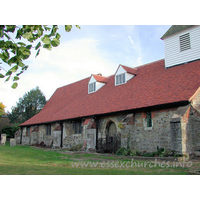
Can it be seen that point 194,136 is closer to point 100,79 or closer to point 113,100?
point 113,100

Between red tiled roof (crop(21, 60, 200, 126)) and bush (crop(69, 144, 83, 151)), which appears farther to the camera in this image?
bush (crop(69, 144, 83, 151))

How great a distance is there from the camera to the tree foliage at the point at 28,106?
37375mm

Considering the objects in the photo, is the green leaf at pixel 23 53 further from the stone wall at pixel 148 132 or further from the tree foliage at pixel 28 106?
the tree foliage at pixel 28 106

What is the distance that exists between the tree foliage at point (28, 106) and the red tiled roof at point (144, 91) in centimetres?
1362

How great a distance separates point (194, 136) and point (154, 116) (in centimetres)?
270

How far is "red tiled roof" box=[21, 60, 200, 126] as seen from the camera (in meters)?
13.4

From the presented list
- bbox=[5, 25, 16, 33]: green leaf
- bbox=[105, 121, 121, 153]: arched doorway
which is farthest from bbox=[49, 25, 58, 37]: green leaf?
bbox=[105, 121, 121, 153]: arched doorway

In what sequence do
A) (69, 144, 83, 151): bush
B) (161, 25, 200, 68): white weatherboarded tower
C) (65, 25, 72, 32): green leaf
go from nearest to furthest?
(65, 25, 72, 32): green leaf < (161, 25, 200, 68): white weatherboarded tower < (69, 144, 83, 151): bush

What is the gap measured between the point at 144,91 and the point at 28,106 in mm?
26883

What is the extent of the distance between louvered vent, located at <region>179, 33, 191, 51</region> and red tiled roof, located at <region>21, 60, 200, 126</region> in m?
1.45

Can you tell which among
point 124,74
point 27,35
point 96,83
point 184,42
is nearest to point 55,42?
point 27,35

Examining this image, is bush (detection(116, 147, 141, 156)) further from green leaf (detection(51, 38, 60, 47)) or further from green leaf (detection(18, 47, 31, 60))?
green leaf (detection(18, 47, 31, 60))

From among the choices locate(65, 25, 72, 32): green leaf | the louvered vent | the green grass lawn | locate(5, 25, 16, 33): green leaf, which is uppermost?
the louvered vent

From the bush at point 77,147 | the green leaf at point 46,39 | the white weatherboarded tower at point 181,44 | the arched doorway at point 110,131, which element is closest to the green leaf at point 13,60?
the green leaf at point 46,39
